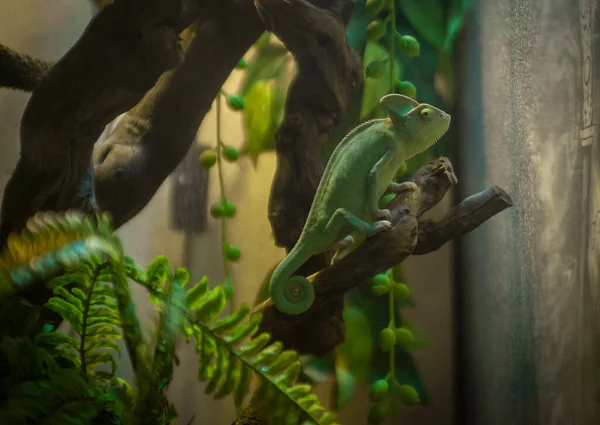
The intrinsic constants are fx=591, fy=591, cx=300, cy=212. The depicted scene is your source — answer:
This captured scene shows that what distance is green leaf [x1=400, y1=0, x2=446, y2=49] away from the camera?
3.70 feet

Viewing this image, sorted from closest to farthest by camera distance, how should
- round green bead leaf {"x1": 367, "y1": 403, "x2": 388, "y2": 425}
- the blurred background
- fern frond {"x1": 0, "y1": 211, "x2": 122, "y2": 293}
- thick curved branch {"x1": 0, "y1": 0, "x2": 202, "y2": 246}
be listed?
1. fern frond {"x1": 0, "y1": 211, "x2": 122, "y2": 293}
2. thick curved branch {"x1": 0, "y1": 0, "x2": 202, "y2": 246}
3. the blurred background
4. round green bead leaf {"x1": 367, "y1": 403, "x2": 388, "y2": 425}

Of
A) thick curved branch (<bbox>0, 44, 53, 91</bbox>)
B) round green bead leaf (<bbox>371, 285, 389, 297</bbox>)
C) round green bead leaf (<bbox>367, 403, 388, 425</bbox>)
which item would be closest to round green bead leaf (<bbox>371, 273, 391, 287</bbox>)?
round green bead leaf (<bbox>371, 285, 389, 297</bbox>)

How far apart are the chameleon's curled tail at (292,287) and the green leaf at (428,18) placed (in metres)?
0.49

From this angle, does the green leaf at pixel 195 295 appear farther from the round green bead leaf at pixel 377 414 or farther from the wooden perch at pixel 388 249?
the round green bead leaf at pixel 377 414

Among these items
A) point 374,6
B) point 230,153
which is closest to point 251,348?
point 230,153

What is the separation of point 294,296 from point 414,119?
1.18 ft

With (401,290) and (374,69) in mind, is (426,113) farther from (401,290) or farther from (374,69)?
(401,290)

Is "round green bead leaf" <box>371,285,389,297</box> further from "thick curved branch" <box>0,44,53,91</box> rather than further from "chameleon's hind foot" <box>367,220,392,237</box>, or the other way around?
"thick curved branch" <box>0,44,53,91</box>

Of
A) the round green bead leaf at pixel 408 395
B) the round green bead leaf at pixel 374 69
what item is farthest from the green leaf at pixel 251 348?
the round green bead leaf at pixel 374 69

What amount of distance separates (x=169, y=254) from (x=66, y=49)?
39cm

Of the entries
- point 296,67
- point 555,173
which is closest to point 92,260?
point 296,67

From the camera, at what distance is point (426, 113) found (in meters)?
1.00

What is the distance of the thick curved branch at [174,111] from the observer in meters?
1.02

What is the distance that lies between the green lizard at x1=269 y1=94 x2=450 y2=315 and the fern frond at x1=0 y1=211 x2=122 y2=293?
0.43m
